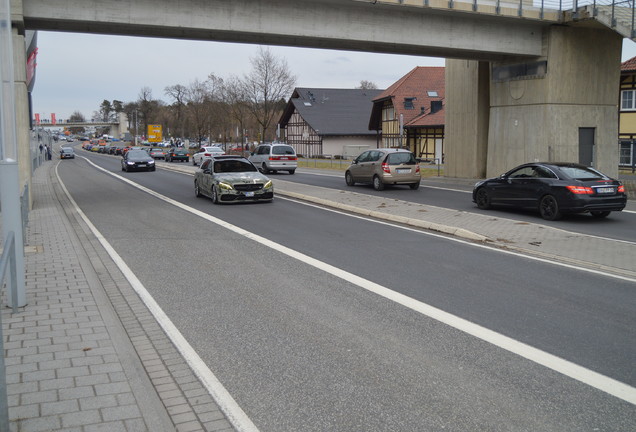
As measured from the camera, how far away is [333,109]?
7662 cm

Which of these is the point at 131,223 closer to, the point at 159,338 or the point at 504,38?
the point at 159,338

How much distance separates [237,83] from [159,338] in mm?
64058

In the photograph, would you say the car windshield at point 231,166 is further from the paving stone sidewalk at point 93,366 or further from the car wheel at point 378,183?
the paving stone sidewalk at point 93,366

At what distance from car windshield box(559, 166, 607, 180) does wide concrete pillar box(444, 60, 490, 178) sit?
14549 millimetres

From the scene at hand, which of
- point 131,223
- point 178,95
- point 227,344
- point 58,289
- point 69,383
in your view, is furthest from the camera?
point 178,95

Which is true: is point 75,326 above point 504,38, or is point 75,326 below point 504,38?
below

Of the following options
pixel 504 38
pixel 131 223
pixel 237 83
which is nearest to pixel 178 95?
pixel 237 83

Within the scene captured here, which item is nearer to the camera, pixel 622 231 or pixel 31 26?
pixel 622 231

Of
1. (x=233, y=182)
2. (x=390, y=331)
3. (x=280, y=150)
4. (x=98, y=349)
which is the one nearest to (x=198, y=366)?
(x=98, y=349)

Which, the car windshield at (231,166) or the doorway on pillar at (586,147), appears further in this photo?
the doorway on pillar at (586,147)

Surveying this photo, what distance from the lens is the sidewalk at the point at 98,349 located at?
14.0 ft

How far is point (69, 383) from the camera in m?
4.77

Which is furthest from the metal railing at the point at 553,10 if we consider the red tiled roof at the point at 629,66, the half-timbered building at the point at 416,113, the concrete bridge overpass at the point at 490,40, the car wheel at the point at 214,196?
the half-timbered building at the point at 416,113

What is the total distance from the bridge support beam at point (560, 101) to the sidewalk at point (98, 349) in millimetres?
14815
